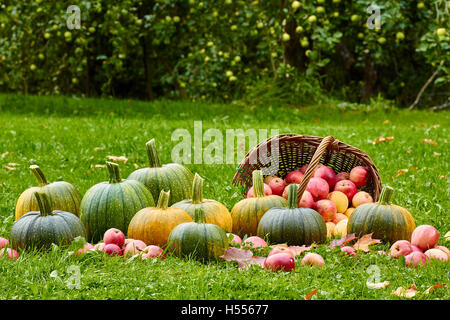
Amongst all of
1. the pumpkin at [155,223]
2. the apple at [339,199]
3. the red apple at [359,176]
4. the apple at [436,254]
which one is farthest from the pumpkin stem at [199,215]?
the red apple at [359,176]

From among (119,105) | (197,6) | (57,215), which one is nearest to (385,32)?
(197,6)

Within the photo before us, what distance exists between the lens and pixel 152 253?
282 cm

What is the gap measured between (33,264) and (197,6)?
756 cm

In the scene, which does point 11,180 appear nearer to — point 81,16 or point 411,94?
point 81,16

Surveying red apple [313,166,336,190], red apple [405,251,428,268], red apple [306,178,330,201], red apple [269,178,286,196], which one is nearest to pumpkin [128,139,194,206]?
red apple [269,178,286,196]

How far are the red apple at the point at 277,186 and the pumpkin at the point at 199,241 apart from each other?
37.3 inches

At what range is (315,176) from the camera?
3.80 metres

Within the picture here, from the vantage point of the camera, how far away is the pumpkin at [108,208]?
3.20m

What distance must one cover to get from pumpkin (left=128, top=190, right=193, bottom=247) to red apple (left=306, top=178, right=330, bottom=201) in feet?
3.06

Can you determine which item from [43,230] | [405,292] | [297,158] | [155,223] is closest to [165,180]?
[155,223]

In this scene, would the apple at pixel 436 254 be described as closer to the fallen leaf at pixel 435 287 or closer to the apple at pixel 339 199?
the fallen leaf at pixel 435 287

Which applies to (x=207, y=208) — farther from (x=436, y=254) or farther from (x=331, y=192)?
(x=436, y=254)

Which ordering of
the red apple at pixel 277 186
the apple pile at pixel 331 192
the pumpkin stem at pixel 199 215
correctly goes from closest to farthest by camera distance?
the pumpkin stem at pixel 199 215
the apple pile at pixel 331 192
the red apple at pixel 277 186

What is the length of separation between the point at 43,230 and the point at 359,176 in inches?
80.1
